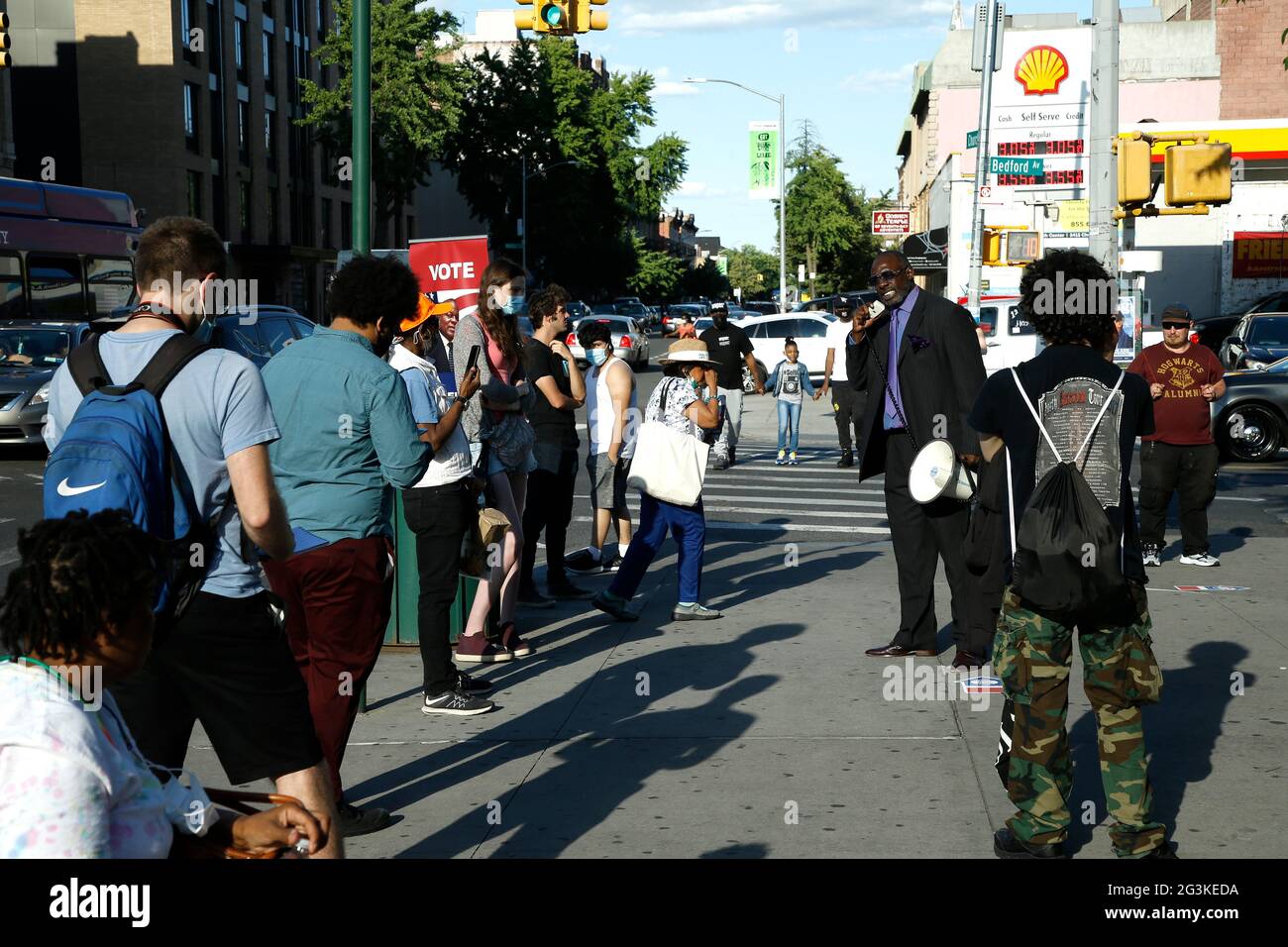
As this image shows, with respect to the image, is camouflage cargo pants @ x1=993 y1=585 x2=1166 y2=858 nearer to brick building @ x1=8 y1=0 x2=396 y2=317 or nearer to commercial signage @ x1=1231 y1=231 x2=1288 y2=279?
commercial signage @ x1=1231 y1=231 x2=1288 y2=279

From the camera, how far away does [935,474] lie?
23.4 ft

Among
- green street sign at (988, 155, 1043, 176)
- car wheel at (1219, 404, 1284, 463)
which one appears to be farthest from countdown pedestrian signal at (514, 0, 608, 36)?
car wheel at (1219, 404, 1284, 463)

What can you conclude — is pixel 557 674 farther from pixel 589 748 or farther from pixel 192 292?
pixel 192 292

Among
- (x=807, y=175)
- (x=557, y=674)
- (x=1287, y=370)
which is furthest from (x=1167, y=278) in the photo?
(x=557, y=674)

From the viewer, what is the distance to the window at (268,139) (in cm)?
5591

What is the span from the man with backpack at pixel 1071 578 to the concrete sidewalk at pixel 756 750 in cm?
32

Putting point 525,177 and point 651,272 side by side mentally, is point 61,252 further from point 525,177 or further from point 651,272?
point 651,272

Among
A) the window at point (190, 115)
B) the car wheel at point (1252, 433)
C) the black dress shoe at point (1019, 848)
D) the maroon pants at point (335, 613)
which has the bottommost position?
the black dress shoe at point (1019, 848)

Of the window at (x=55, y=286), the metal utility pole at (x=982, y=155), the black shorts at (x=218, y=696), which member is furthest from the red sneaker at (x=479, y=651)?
the window at (x=55, y=286)

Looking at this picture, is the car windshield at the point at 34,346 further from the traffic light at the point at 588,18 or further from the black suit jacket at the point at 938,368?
the black suit jacket at the point at 938,368

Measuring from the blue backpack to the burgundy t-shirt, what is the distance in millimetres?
8721
